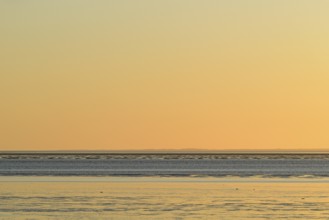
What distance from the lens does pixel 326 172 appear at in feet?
262

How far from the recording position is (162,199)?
48.1 m

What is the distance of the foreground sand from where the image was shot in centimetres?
4166

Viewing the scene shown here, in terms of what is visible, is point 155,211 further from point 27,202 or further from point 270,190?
point 270,190

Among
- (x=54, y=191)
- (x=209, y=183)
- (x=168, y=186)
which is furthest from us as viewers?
(x=209, y=183)

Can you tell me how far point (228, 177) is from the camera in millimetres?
70250

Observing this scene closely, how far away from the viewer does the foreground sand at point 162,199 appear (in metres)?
41.7

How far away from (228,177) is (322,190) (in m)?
15.3

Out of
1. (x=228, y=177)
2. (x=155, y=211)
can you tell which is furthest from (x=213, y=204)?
(x=228, y=177)

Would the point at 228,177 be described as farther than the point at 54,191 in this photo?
Yes

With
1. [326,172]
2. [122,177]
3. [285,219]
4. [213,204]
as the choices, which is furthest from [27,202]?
[326,172]

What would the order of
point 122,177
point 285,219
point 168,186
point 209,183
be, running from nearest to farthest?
point 285,219 < point 168,186 < point 209,183 < point 122,177

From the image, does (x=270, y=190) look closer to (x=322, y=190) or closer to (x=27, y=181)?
(x=322, y=190)

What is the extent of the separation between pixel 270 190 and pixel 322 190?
282 centimetres

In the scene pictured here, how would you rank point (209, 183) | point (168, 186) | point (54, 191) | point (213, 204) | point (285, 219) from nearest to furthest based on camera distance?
1. point (285, 219)
2. point (213, 204)
3. point (54, 191)
4. point (168, 186)
5. point (209, 183)
